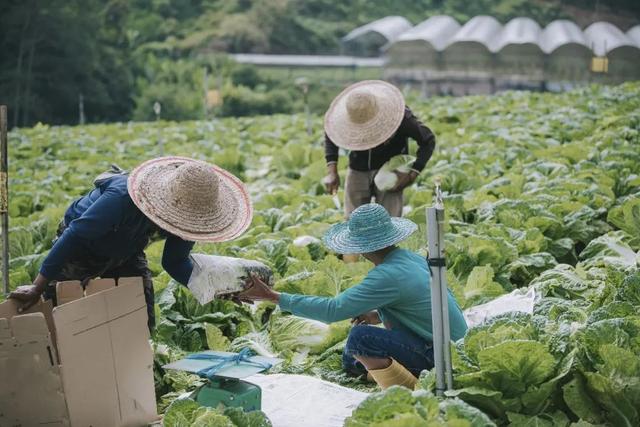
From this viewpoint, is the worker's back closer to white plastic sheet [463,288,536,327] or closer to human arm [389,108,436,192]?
white plastic sheet [463,288,536,327]

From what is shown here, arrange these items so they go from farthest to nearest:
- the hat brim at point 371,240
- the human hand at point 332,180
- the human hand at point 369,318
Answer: the human hand at point 332,180 < the human hand at point 369,318 < the hat brim at point 371,240

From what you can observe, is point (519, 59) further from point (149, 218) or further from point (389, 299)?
point (149, 218)

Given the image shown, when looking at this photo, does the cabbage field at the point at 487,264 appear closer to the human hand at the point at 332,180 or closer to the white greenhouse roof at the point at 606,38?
the human hand at the point at 332,180

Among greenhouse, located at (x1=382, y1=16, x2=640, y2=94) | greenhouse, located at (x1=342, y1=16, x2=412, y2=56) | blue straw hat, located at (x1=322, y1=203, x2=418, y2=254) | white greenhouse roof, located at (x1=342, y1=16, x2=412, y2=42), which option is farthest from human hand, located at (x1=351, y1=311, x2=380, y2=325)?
greenhouse, located at (x1=342, y1=16, x2=412, y2=56)

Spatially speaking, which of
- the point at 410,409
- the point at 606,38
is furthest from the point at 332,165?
the point at 606,38

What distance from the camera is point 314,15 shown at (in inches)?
2010

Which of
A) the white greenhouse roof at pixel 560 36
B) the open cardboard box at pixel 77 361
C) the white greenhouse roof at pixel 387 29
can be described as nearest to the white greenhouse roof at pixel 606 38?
the white greenhouse roof at pixel 560 36

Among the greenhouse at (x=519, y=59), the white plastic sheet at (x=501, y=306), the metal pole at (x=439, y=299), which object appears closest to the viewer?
the metal pole at (x=439, y=299)

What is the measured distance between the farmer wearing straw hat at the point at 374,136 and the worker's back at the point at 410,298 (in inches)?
84.9

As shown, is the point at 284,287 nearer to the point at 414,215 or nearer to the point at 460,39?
the point at 414,215

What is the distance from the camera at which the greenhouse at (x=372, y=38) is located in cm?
4447

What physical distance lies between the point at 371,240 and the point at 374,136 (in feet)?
7.40

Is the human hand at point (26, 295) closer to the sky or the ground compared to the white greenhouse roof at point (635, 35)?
closer to the ground

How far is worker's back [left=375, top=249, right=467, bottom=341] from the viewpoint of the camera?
3.57m
